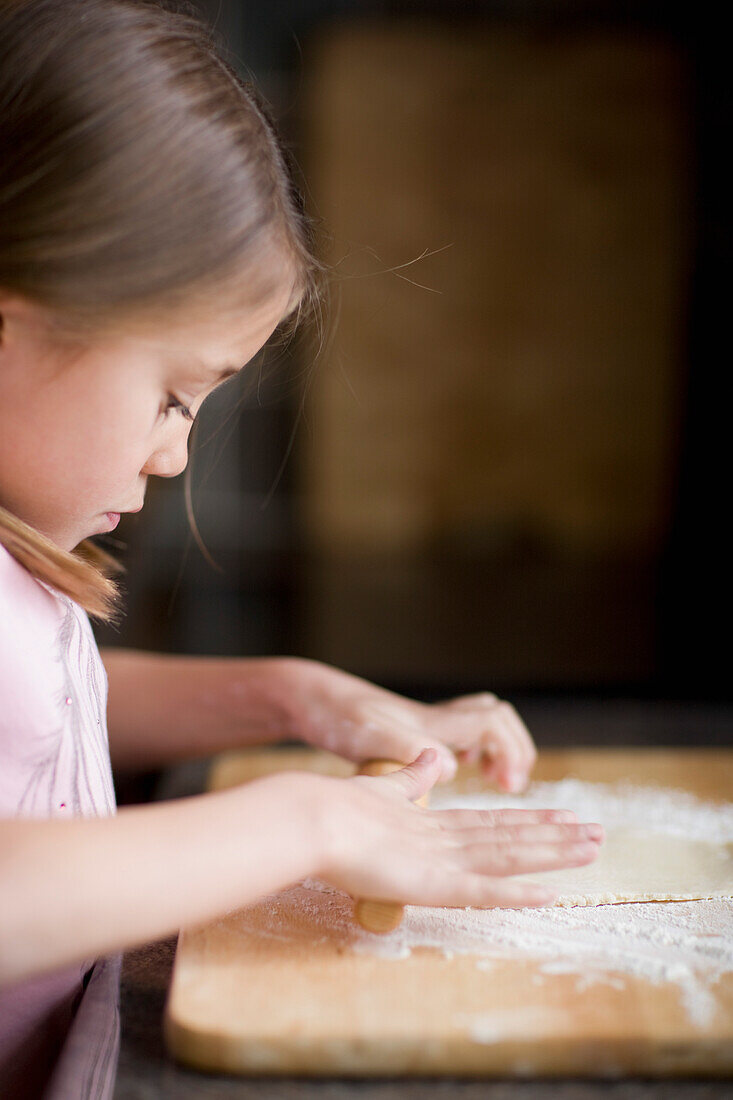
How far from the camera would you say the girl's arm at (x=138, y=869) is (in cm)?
39

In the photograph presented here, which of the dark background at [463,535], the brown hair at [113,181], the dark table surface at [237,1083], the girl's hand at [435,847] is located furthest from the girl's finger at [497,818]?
the dark background at [463,535]

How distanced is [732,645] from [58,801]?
8.20 feet

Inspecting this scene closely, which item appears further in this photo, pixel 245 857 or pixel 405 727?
pixel 405 727

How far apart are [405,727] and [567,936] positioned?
0.27 m

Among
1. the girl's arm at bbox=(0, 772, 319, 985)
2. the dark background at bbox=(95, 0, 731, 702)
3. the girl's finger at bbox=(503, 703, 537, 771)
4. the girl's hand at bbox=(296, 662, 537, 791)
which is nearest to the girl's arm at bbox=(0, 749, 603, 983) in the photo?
the girl's arm at bbox=(0, 772, 319, 985)

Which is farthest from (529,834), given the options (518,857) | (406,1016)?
(406,1016)

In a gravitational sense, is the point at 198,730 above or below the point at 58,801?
below

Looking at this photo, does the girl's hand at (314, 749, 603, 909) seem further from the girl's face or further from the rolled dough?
the girl's face

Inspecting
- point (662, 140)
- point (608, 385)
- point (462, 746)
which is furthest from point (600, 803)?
point (662, 140)

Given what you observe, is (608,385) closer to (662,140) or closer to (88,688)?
(662,140)

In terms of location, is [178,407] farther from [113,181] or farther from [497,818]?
[497,818]

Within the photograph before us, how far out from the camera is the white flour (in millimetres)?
469

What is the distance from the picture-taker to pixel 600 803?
78 cm

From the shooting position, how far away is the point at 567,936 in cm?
51
